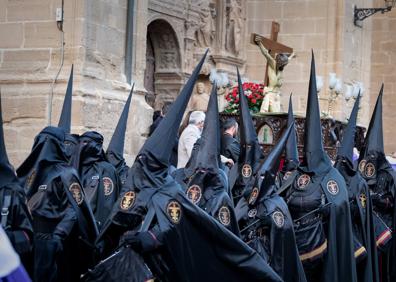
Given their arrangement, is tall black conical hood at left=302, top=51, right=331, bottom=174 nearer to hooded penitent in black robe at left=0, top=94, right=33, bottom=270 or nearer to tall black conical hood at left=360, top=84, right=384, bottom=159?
tall black conical hood at left=360, top=84, right=384, bottom=159

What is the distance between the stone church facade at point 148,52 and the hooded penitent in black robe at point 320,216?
179 inches

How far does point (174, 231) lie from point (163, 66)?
34.8 feet

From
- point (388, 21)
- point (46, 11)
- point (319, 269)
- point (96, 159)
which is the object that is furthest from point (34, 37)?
point (388, 21)

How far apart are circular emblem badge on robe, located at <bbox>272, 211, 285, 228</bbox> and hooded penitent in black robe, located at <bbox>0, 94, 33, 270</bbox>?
2.23 metres

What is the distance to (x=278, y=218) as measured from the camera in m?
7.23

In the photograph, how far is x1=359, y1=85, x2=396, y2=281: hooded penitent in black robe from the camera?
993 cm

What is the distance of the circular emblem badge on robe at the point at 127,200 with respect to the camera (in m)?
6.11

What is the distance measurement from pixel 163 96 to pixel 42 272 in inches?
397

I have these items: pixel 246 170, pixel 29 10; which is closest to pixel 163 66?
pixel 29 10

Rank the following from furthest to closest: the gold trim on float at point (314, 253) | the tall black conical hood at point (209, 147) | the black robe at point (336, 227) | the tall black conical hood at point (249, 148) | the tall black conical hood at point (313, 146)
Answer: the tall black conical hood at point (249, 148) < the tall black conical hood at point (313, 146) < the black robe at point (336, 227) < the gold trim on float at point (314, 253) < the tall black conical hood at point (209, 147)

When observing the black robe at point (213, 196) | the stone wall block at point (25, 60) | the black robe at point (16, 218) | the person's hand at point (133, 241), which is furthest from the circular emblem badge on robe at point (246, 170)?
the stone wall block at point (25, 60)

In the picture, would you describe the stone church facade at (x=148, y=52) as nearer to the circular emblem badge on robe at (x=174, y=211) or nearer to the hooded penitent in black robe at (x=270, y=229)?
the hooded penitent in black robe at (x=270, y=229)

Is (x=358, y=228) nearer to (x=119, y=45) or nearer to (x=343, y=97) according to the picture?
(x=119, y=45)

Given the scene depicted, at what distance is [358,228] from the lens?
8922 millimetres
